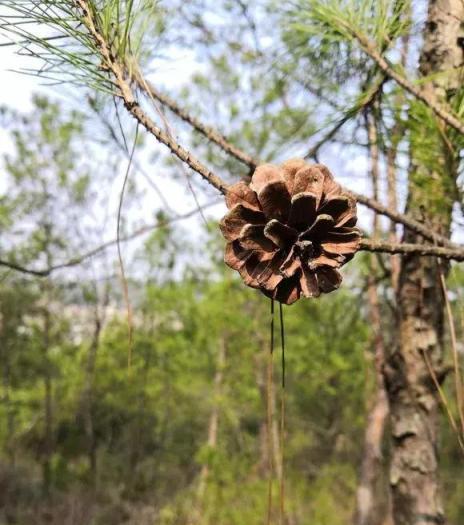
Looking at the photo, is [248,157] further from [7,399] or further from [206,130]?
[7,399]

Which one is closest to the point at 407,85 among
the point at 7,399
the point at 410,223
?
the point at 410,223

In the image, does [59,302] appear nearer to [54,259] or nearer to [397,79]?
[54,259]

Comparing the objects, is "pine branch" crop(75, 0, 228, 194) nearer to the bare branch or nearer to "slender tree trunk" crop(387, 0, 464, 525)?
the bare branch

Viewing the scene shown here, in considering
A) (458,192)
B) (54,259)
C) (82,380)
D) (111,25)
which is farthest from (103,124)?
(82,380)

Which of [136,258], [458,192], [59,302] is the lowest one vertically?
[458,192]

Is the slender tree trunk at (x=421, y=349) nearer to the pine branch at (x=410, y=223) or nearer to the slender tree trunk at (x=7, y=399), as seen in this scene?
the pine branch at (x=410, y=223)

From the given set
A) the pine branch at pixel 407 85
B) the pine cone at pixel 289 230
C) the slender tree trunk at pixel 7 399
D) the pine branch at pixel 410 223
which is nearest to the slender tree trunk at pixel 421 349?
the pine branch at pixel 407 85
